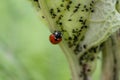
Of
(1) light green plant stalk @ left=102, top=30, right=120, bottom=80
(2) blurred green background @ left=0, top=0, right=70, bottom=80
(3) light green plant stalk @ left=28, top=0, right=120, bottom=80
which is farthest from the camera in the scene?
(2) blurred green background @ left=0, top=0, right=70, bottom=80

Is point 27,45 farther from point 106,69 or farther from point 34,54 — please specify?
point 106,69

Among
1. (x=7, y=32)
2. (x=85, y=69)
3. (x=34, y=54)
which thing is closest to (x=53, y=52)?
(x=34, y=54)

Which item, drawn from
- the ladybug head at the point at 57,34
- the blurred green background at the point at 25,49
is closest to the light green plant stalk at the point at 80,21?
the ladybug head at the point at 57,34

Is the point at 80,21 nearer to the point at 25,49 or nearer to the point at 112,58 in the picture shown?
the point at 112,58

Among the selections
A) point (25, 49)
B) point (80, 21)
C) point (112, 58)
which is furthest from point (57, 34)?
point (25, 49)

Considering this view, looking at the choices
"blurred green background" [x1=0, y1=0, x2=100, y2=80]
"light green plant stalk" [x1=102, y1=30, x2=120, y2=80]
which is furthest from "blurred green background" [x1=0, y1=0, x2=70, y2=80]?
"light green plant stalk" [x1=102, y1=30, x2=120, y2=80]

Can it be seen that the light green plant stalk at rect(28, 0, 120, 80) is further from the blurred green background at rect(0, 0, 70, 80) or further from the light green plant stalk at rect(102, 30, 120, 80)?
the blurred green background at rect(0, 0, 70, 80)
